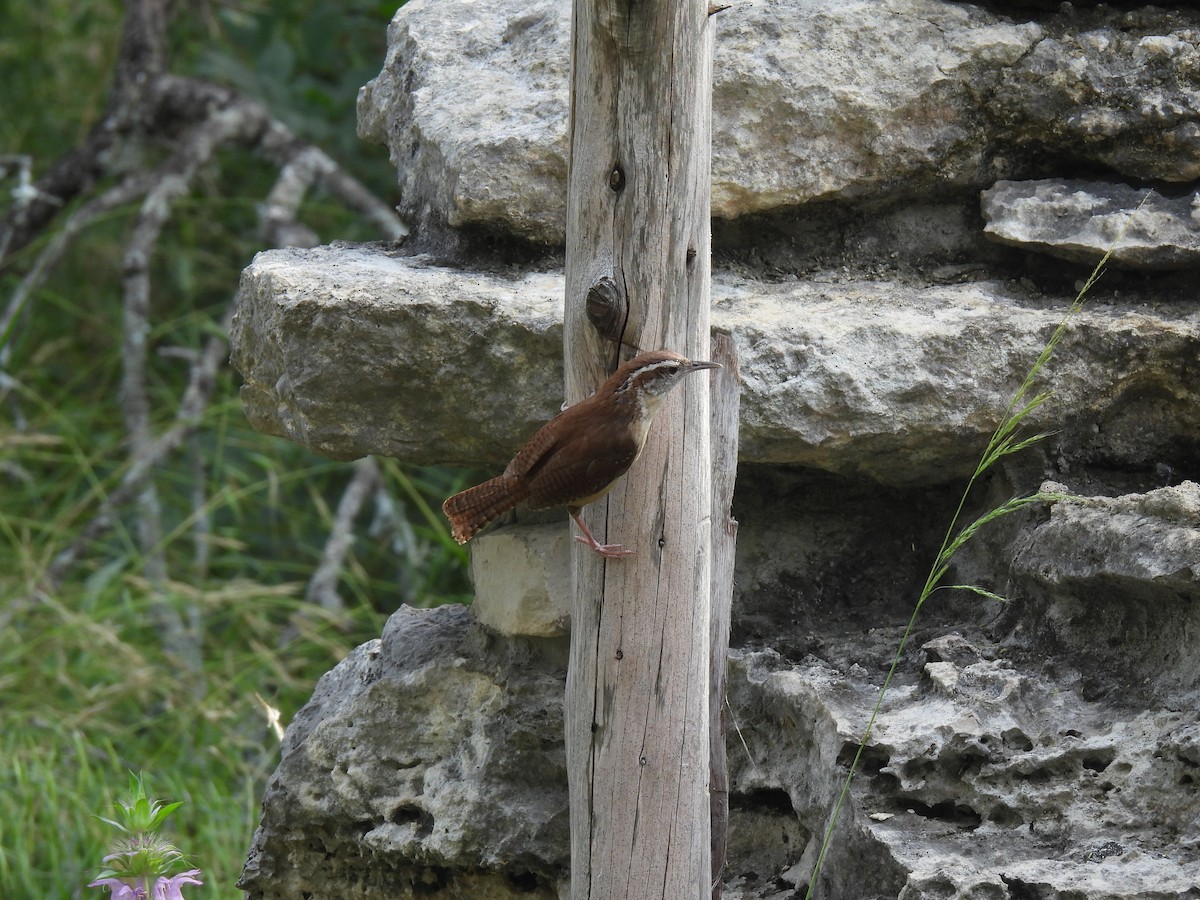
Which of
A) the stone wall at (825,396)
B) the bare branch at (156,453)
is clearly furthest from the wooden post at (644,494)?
the bare branch at (156,453)

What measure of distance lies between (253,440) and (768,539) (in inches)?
131

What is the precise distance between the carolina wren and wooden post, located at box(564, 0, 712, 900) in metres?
0.07

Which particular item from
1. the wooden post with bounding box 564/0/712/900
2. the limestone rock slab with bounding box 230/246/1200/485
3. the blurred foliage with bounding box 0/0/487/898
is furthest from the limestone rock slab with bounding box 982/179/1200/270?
the blurred foliage with bounding box 0/0/487/898

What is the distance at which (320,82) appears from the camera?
6.02 m

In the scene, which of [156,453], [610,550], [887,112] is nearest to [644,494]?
[610,550]

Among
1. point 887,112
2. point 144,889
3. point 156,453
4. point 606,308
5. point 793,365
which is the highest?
point 887,112

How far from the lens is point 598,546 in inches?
88.3

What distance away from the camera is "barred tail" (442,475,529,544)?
7.74 feet

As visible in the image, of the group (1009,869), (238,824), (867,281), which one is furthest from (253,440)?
(1009,869)

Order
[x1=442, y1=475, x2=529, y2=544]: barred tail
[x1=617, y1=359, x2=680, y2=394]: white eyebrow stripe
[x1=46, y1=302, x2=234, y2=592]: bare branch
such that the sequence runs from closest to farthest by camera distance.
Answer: [x1=617, y1=359, x2=680, y2=394]: white eyebrow stripe
[x1=442, y1=475, x2=529, y2=544]: barred tail
[x1=46, y1=302, x2=234, y2=592]: bare branch

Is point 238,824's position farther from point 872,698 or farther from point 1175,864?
point 1175,864

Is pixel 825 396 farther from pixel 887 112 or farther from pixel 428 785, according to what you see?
pixel 428 785

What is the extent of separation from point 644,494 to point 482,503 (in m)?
0.33

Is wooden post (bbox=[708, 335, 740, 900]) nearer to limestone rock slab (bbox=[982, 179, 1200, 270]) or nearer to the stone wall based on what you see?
the stone wall
